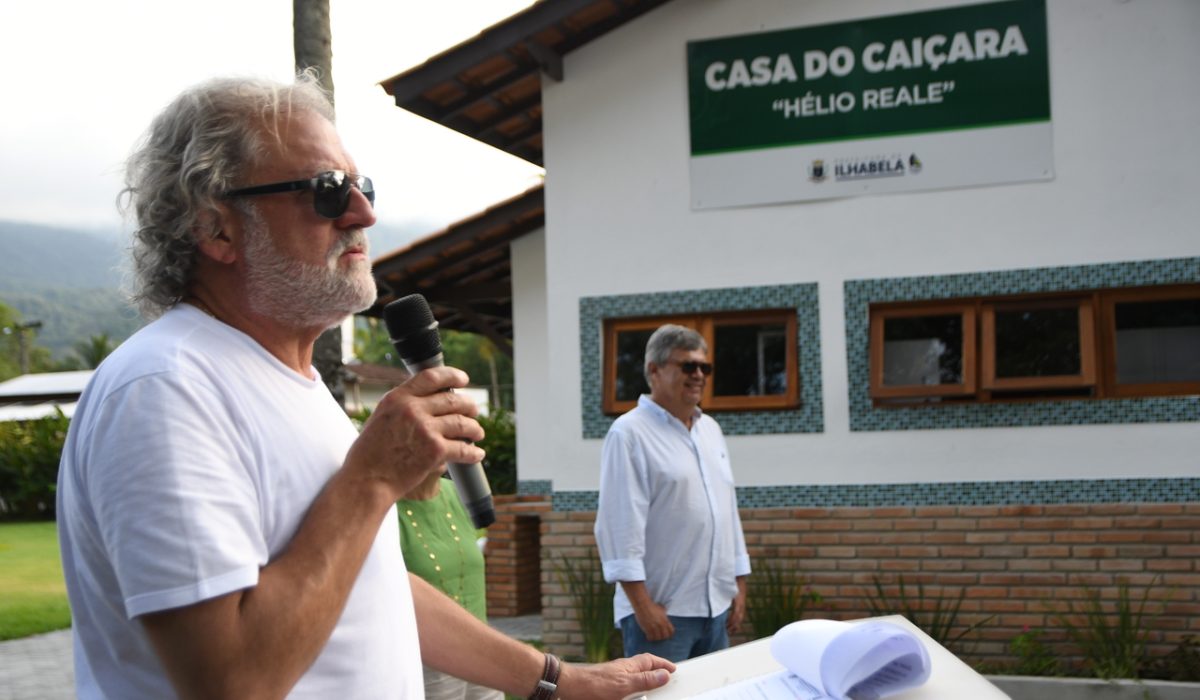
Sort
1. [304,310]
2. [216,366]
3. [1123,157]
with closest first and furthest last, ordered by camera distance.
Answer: [216,366], [304,310], [1123,157]

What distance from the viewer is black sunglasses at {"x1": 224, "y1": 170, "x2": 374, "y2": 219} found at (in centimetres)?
175

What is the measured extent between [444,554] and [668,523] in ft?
4.94

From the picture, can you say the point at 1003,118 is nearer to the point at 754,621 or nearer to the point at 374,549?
the point at 754,621

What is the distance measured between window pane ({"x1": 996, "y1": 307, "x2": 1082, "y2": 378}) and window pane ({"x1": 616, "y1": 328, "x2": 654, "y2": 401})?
2.74m

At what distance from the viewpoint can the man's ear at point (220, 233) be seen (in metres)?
1.75

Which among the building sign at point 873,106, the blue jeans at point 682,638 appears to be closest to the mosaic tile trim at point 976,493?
the building sign at point 873,106

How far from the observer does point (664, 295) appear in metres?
9.16

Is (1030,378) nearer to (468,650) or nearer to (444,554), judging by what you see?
(444,554)

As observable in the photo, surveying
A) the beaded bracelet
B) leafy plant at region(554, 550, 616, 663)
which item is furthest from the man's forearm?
leafy plant at region(554, 550, 616, 663)

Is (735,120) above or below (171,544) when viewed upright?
above

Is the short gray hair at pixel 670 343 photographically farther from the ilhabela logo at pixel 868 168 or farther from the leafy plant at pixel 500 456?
the leafy plant at pixel 500 456

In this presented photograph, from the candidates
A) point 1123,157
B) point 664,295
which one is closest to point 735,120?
point 664,295

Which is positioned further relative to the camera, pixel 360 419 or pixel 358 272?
pixel 360 419

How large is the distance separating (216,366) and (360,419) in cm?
1199
